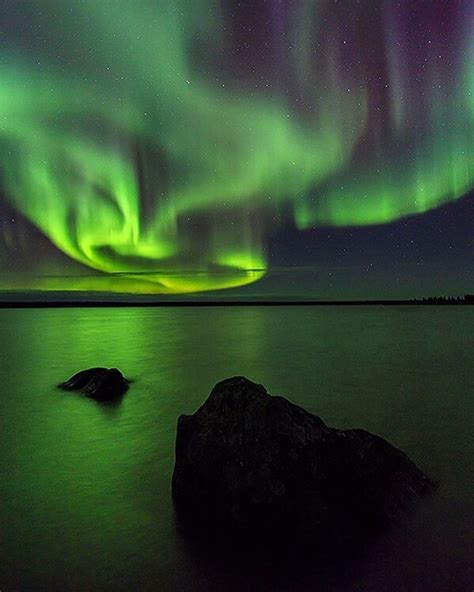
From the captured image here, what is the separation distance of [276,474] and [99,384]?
1245 cm

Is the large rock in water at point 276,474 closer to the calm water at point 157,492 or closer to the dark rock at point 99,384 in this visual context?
the calm water at point 157,492

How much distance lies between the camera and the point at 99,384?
16781mm

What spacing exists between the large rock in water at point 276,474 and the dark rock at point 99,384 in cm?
1014

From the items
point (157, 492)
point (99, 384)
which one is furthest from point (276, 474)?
point (99, 384)

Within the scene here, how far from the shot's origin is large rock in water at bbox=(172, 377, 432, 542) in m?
5.78

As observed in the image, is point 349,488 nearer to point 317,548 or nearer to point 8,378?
point 317,548

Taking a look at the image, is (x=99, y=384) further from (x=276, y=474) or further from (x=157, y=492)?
(x=276, y=474)

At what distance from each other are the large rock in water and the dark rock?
33.3 ft

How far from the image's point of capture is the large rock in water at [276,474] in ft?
19.0

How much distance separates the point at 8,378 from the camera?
892 inches

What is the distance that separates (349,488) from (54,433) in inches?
349

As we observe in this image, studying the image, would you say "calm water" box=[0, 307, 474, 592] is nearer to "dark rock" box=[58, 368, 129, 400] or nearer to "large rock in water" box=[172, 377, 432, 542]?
"large rock in water" box=[172, 377, 432, 542]

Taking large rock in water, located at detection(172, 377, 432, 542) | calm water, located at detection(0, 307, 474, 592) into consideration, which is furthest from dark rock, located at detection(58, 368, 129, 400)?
large rock in water, located at detection(172, 377, 432, 542)

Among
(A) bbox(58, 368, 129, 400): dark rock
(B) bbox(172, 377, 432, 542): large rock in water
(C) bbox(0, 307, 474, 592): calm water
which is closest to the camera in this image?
(C) bbox(0, 307, 474, 592): calm water
